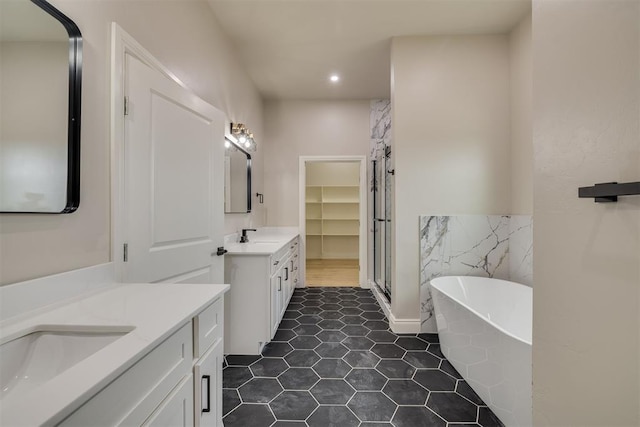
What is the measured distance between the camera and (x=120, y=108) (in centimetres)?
129

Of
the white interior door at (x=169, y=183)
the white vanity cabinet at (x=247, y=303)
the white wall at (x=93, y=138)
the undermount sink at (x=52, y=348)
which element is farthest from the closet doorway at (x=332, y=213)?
the undermount sink at (x=52, y=348)

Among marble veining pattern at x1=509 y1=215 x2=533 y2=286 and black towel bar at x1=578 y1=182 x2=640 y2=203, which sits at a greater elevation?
black towel bar at x1=578 y1=182 x2=640 y2=203

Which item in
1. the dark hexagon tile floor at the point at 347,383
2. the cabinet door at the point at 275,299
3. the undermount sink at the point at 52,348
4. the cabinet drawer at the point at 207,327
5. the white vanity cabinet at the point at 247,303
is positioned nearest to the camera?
the undermount sink at the point at 52,348

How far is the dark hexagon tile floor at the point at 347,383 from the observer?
1623 mm

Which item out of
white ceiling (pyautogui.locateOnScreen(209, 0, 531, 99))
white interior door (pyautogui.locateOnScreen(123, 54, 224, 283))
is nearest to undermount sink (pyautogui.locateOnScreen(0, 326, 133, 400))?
white interior door (pyautogui.locateOnScreen(123, 54, 224, 283))

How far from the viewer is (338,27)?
8.55ft

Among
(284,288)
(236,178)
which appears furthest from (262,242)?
(236,178)

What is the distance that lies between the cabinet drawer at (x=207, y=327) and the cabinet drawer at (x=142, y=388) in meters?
0.03

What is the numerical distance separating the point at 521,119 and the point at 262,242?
9.02ft

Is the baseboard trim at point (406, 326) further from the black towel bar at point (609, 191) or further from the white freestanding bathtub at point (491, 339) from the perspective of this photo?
the black towel bar at point (609, 191)

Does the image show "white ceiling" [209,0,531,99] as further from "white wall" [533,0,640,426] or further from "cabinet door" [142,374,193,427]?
"cabinet door" [142,374,193,427]

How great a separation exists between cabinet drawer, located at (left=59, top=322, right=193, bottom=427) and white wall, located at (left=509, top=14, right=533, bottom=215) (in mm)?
2759

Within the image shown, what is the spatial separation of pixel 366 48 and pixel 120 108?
2.49 metres

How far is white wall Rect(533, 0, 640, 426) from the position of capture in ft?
1.93
